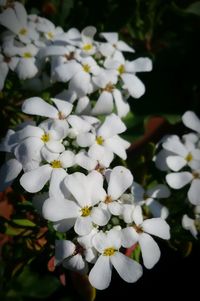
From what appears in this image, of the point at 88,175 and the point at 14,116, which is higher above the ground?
the point at 88,175

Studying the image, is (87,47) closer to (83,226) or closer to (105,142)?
(105,142)

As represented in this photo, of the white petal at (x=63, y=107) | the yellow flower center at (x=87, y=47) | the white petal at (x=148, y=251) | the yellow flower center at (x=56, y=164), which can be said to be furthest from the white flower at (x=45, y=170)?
the yellow flower center at (x=87, y=47)

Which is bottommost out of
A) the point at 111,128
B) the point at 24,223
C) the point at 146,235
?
the point at 24,223

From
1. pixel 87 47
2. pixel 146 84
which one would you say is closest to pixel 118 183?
pixel 87 47

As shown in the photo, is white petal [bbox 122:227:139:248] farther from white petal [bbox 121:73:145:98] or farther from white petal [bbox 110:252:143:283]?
white petal [bbox 121:73:145:98]

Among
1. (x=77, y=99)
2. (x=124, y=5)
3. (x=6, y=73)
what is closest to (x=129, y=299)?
(x=77, y=99)

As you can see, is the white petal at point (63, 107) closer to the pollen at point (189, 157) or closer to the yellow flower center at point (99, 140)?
the yellow flower center at point (99, 140)

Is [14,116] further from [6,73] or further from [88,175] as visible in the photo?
[88,175]
